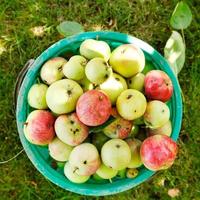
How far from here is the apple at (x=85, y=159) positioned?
1.82m

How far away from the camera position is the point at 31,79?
2049 mm

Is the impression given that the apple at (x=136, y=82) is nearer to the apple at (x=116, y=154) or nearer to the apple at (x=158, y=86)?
the apple at (x=158, y=86)

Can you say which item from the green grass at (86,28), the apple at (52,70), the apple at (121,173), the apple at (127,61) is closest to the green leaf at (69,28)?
the green grass at (86,28)

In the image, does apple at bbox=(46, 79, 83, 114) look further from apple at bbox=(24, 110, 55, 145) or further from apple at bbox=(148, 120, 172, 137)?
apple at bbox=(148, 120, 172, 137)

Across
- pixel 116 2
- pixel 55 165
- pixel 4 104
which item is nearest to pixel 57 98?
pixel 55 165

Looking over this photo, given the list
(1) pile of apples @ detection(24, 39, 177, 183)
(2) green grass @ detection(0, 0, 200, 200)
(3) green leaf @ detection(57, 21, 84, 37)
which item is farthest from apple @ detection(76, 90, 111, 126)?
(2) green grass @ detection(0, 0, 200, 200)

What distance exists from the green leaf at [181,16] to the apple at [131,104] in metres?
0.74

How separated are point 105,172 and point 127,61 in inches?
17.9

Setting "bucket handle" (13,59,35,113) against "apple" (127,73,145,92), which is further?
"bucket handle" (13,59,35,113)

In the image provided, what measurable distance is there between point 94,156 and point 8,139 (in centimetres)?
77

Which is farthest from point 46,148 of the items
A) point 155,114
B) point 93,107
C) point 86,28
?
point 86,28

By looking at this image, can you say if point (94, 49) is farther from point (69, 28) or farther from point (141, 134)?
point (69, 28)

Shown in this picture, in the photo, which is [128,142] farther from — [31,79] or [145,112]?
[31,79]

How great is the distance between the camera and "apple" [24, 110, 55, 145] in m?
1.89
